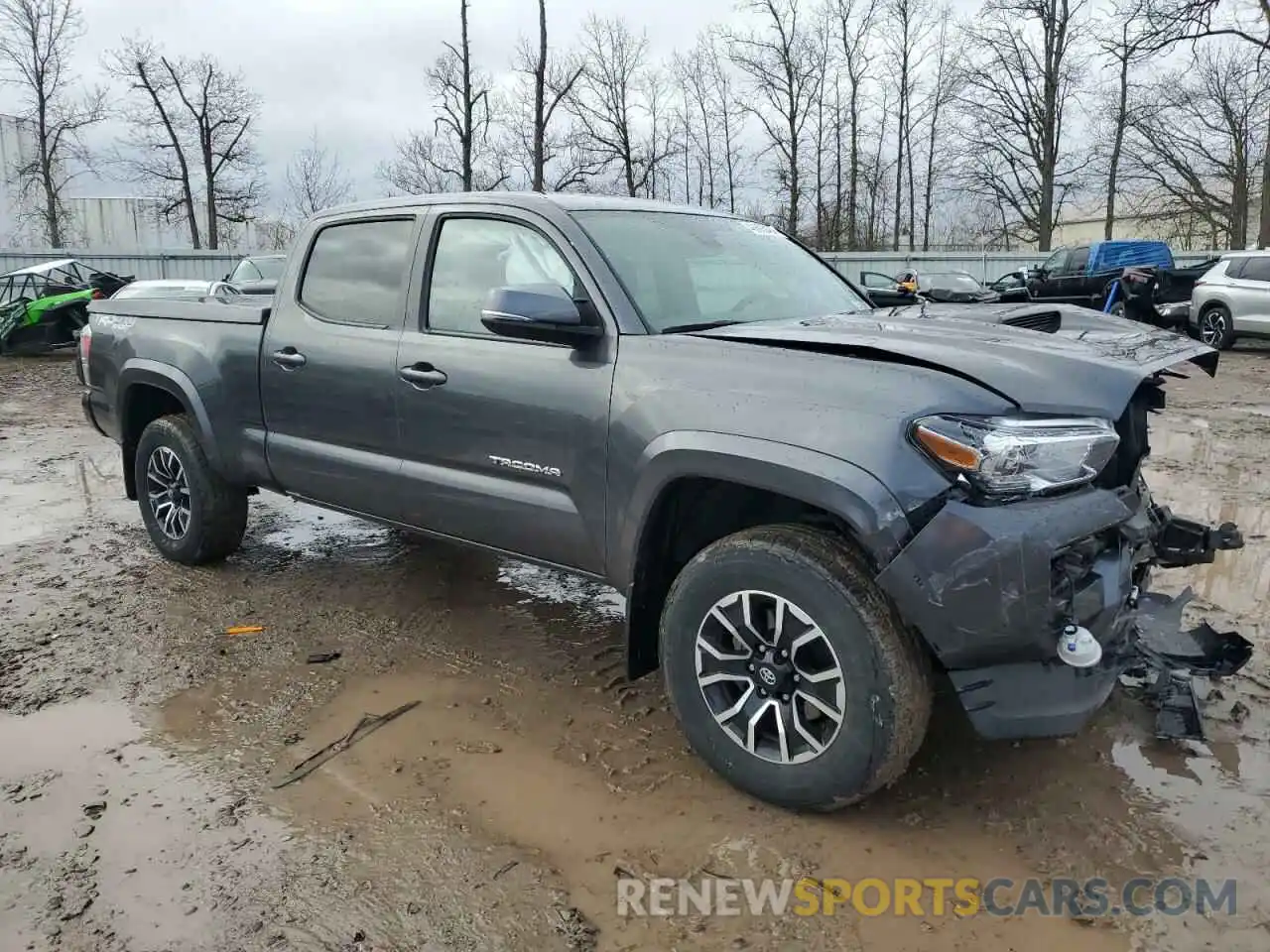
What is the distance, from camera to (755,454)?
8.70ft

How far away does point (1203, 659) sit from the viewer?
131 inches

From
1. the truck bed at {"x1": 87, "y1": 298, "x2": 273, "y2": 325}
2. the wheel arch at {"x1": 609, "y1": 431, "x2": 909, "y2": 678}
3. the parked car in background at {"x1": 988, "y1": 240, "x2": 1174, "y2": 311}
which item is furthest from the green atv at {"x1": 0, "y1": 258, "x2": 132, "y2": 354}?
the parked car in background at {"x1": 988, "y1": 240, "x2": 1174, "y2": 311}

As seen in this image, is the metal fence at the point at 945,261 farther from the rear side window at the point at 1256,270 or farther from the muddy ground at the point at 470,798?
the muddy ground at the point at 470,798

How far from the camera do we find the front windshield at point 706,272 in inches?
132

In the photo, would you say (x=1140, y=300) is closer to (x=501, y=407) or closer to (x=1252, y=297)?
(x=501, y=407)

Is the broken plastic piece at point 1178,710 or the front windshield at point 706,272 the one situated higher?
the front windshield at point 706,272

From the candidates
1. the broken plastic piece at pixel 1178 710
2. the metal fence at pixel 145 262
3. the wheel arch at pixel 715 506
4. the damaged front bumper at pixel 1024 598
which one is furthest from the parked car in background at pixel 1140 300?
the metal fence at pixel 145 262

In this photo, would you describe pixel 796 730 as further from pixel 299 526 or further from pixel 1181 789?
pixel 299 526

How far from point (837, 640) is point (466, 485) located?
158 cm

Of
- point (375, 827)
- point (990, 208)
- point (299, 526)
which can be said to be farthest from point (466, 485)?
point (990, 208)

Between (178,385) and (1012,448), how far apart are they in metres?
4.04

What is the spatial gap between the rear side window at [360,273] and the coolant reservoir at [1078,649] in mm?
2706

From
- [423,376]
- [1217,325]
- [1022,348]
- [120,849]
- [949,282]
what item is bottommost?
[120,849]

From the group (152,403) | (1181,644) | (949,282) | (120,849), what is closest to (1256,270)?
(949,282)
